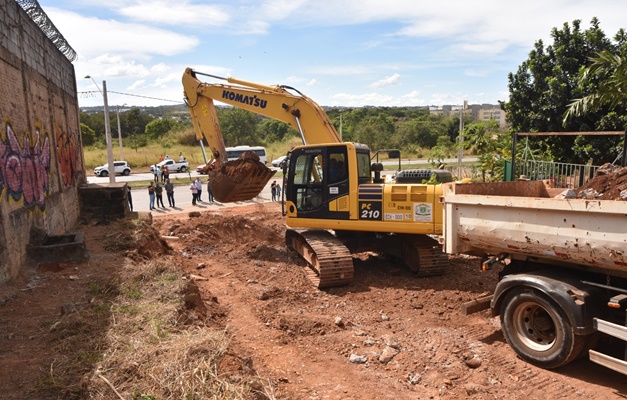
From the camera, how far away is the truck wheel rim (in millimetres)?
5281

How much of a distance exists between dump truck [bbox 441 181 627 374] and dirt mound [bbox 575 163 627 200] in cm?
92

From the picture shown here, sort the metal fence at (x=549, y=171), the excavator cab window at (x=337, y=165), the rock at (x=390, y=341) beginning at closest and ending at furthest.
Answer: the rock at (x=390, y=341) → the excavator cab window at (x=337, y=165) → the metal fence at (x=549, y=171)

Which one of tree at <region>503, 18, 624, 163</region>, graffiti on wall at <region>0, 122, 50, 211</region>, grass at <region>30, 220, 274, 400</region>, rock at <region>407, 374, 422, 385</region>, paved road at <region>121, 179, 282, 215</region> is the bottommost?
rock at <region>407, 374, 422, 385</region>

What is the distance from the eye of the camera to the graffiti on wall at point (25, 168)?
7406 millimetres

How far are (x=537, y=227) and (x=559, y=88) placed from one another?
12.1m

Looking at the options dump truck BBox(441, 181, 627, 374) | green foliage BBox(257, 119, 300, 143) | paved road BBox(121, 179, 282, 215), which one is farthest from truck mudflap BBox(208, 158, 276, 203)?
green foliage BBox(257, 119, 300, 143)

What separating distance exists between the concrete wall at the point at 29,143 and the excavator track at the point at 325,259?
193 inches

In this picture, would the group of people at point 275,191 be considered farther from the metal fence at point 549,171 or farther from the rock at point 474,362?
the rock at point 474,362

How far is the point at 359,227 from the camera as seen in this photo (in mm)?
9133

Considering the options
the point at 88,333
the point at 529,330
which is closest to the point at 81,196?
the point at 88,333

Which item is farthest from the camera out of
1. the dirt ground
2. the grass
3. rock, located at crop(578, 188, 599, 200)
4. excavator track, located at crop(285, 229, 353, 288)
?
excavator track, located at crop(285, 229, 353, 288)

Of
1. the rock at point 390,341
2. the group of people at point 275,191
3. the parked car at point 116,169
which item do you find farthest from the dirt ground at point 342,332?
the parked car at point 116,169

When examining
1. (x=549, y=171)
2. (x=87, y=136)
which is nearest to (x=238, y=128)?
(x=87, y=136)

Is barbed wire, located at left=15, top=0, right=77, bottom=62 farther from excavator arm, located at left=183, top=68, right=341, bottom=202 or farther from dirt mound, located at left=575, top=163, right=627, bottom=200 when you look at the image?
dirt mound, located at left=575, top=163, right=627, bottom=200
